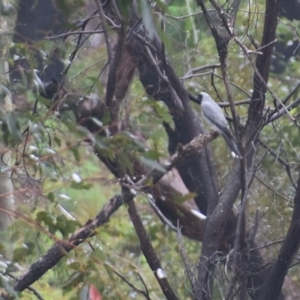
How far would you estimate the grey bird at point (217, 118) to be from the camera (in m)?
3.35

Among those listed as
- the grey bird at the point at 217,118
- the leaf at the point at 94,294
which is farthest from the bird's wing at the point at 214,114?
the leaf at the point at 94,294

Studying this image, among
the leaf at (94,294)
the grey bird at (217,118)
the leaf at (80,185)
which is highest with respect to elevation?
the leaf at (80,185)

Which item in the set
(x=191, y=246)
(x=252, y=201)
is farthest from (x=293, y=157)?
(x=191, y=246)

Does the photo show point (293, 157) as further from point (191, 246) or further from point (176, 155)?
point (176, 155)

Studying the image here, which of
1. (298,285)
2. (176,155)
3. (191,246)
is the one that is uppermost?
(176,155)

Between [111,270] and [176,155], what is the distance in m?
0.54

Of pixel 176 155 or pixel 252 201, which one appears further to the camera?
pixel 252 201

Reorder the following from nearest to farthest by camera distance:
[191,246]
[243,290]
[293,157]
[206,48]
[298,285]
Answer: [243,290]
[298,285]
[293,157]
[191,246]
[206,48]

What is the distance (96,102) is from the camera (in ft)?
11.6

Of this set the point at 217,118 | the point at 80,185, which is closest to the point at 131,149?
the point at 80,185

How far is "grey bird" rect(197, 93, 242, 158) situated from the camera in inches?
132

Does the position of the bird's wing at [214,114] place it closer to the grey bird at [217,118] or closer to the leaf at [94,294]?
the grey bird at [217,118]

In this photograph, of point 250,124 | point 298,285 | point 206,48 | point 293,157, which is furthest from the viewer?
point 206,48

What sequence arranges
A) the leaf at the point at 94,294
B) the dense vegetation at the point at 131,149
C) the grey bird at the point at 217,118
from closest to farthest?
the dense vegetation at the point at 131,149 → the leaf at the point at 94,294 → the grey bird at the point at 217,118
